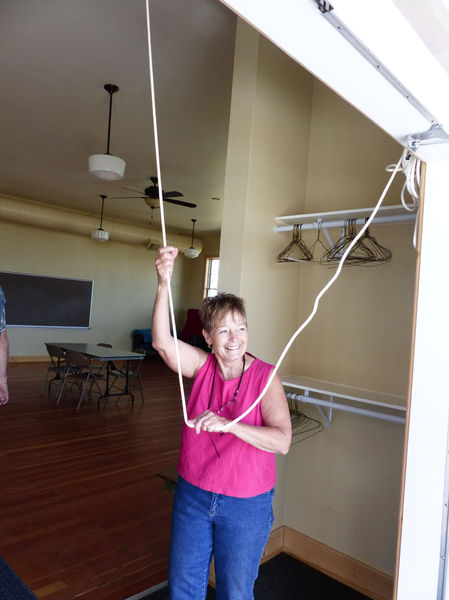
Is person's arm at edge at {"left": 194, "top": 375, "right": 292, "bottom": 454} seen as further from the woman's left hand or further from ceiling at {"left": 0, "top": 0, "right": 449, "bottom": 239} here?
ceiling at {"left": 0, "top": 0, "right": 449, "bottom": 239}

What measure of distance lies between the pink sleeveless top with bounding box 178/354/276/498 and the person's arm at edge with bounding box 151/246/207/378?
0.06 m

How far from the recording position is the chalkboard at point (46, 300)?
897cm

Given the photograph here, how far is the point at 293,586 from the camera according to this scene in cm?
227

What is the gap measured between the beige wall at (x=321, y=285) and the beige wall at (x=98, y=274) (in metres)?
7.75

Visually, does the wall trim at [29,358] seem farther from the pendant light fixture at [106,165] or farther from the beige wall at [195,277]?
the pendant light fixture at [106,165]

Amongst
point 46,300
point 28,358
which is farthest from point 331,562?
point 46,300

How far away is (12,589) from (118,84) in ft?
12.2

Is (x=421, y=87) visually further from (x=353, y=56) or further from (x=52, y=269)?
(x=52, y=269)

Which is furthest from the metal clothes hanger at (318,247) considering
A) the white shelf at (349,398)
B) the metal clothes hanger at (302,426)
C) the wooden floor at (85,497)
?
the wooden floor at (85,497)

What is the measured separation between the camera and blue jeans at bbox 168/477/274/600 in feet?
A: 4.42

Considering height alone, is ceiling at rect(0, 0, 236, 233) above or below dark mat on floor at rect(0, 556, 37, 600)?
above

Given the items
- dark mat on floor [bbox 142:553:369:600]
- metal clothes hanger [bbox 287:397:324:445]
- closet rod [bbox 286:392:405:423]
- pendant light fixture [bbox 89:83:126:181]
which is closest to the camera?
closet rod [bbox 286:392:405:423]

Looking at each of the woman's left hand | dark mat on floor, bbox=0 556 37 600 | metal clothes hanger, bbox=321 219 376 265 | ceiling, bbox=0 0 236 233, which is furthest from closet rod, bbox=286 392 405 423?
ceiling, bbox=0 0 236 233

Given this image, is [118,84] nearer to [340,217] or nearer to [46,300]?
[340,217]
